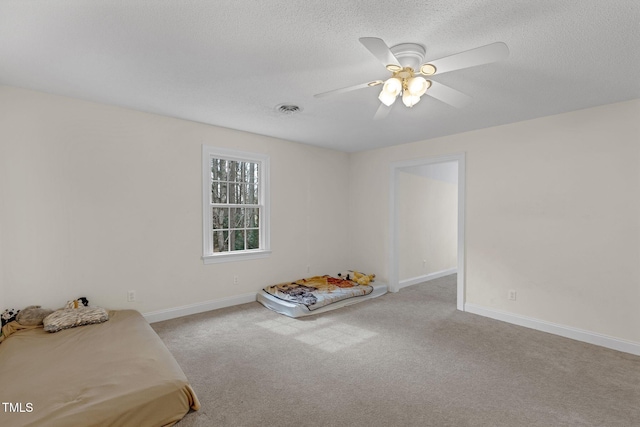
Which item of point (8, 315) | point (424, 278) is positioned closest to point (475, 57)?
point (8, 315)

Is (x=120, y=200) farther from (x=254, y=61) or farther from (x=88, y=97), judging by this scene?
(x=254, y=61)

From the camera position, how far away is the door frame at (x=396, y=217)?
169 inches

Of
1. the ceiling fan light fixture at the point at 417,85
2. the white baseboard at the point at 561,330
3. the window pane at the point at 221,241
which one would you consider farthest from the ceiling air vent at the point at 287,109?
the white baseboard at the point at 561,330

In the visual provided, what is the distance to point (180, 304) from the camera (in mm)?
3891

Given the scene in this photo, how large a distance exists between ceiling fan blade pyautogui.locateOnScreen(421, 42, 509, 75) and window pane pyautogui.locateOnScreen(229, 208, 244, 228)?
10.8 ft

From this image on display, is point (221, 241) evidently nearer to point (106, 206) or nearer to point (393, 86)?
point (106, 206)

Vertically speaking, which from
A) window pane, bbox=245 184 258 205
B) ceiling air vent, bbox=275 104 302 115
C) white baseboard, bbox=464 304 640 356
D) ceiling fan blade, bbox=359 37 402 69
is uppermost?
ceiling air vent, bbox=275 104 302 115

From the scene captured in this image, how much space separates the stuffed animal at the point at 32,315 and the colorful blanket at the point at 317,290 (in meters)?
2.42

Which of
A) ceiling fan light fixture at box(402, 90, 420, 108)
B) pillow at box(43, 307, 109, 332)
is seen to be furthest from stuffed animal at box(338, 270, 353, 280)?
ceiling fan light fixture at box(402, 90, 420, 108)

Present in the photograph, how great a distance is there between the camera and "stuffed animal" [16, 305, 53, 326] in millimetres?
2783

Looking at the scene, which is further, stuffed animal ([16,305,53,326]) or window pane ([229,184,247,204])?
window pane ([229,184,247,204])

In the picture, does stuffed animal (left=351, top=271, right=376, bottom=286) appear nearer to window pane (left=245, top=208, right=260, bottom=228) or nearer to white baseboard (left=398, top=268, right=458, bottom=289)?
white baseboard (left=398, top=268, right=458, bottom=289)

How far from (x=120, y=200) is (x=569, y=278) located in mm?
5014

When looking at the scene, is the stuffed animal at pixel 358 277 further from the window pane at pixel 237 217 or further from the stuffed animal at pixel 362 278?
the window pane at pixel 237 217
